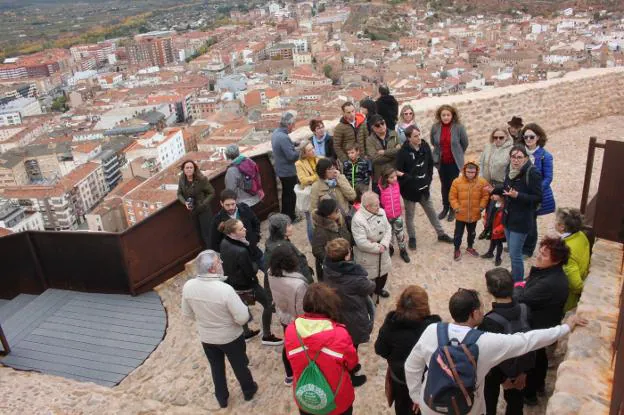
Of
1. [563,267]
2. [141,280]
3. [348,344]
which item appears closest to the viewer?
[348,344]

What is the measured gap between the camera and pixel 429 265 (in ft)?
17.6

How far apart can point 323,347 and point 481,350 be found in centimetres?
72

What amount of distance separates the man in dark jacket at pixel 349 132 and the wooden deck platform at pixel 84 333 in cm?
227

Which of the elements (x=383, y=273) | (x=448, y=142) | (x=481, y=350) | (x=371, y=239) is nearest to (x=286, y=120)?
(x=448, y=142)

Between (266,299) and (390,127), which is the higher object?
(390,127)

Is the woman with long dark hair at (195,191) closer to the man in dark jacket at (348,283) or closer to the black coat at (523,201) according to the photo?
the man in dark jacket at (348,283)

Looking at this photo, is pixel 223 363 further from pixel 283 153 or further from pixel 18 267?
pixel 18 267

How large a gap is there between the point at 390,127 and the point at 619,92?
524cm

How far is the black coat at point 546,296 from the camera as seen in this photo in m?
3.18

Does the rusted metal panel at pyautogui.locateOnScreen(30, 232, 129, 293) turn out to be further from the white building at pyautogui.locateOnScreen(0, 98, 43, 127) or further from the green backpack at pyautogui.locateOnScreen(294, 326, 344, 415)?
the white building at pyautogui.locateOnScreen(0, 98, 43, 127)

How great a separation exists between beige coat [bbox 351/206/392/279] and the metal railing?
1990 millimetres

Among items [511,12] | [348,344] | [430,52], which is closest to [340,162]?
[348,344]

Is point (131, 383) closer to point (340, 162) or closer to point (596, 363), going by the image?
point (340, 162)

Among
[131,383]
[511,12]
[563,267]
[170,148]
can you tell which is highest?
[563,267]
